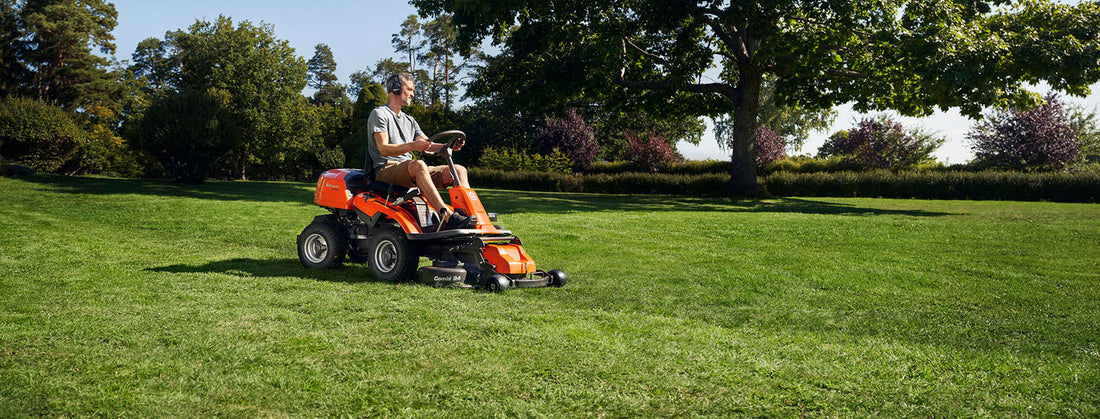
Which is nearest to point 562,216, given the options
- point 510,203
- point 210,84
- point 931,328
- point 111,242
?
point 510,203

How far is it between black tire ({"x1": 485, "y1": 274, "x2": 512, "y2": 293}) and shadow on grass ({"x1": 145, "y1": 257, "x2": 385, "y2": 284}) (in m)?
1.18

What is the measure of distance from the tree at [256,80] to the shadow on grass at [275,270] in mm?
22777

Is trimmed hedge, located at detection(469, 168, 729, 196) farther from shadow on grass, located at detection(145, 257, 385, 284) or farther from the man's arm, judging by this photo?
the man's arm

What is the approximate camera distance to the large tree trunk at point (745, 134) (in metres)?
22.8

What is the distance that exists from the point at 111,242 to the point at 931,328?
394 inches

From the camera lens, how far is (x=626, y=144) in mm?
41469

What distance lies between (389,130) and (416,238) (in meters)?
1.14

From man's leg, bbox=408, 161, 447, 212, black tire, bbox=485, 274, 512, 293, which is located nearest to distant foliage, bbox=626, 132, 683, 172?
man's leg, bbox=408, 161, 447, 212

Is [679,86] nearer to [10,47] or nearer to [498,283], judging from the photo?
[498,283]

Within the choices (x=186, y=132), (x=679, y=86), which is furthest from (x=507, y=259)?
(x=186, y=132)

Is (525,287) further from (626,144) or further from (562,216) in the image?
(626,144)

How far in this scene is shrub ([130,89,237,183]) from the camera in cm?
2189

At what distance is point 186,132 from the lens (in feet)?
72.3

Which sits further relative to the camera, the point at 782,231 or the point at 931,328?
the point at 782,231
